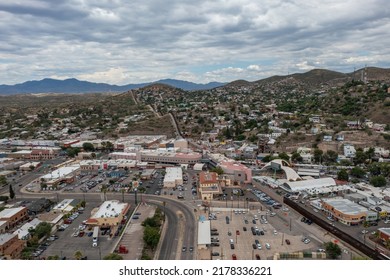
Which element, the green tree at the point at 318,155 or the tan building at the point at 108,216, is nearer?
the tan building at the point at 108,216

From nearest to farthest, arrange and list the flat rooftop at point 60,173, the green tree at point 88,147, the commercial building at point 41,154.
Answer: the flat rooftop at point 60,173 → the commercial building at point 41,154 → the green tree at point 88,147

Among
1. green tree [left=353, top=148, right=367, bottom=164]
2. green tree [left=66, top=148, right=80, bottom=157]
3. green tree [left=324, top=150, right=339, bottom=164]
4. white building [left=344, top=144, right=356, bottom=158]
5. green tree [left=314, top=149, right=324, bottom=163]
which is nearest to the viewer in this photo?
green tree [left=353, top=148, right=367, bottom=164]

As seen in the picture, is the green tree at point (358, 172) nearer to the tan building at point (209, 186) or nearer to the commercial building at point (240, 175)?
the commercial building at point (240, 175)

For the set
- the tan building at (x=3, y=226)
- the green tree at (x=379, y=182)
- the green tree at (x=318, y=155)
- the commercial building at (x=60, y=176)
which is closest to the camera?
the tan building at (x=3, y=226)

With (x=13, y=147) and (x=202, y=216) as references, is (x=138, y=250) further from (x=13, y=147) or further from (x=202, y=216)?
(x=13, y=147)

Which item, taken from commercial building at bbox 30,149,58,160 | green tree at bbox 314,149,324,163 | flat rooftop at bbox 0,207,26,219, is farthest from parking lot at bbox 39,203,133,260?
green tree at bbox 314,149,324,163

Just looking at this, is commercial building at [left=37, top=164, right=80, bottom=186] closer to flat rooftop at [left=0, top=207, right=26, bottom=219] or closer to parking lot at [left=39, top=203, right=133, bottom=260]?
flat rooftop at [left=0, top=207, right=26, bottom=219]

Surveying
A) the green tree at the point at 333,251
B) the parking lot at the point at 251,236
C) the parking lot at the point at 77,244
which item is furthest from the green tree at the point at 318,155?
the parking lot at the point at 77,244
